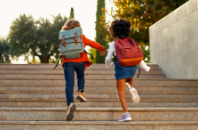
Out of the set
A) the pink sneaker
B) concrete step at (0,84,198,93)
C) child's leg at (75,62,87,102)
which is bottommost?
the pink sneaker

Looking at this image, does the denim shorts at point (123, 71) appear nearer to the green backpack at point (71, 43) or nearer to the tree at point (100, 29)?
the green backpack at point (71, 43)

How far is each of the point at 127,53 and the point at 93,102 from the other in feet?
7.73

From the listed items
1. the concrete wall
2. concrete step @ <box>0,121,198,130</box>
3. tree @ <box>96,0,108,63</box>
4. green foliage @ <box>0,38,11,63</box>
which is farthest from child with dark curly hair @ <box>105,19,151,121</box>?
green foliage @ <box>0,38,11,63</box>

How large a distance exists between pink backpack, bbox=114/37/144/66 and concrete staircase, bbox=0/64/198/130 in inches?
31.1

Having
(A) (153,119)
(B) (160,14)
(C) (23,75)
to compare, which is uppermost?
(B) (160,14)

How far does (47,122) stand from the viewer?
3832mm

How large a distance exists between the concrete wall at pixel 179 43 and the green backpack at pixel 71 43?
172 inches

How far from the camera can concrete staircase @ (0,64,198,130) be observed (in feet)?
12.6

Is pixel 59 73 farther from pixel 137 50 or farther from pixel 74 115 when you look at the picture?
pixel 137 50

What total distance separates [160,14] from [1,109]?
12.9 m

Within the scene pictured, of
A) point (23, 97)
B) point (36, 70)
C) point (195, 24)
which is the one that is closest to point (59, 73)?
point (36, 70)

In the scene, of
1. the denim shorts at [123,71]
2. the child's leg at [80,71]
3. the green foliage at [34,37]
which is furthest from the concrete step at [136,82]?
the green foliage at [34,37]

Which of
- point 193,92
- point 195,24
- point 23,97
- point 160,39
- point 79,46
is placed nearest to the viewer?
point 79,46

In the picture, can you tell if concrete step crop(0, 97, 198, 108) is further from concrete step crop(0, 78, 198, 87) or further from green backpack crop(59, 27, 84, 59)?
green backpack crop(59, 27, 84, 59)
